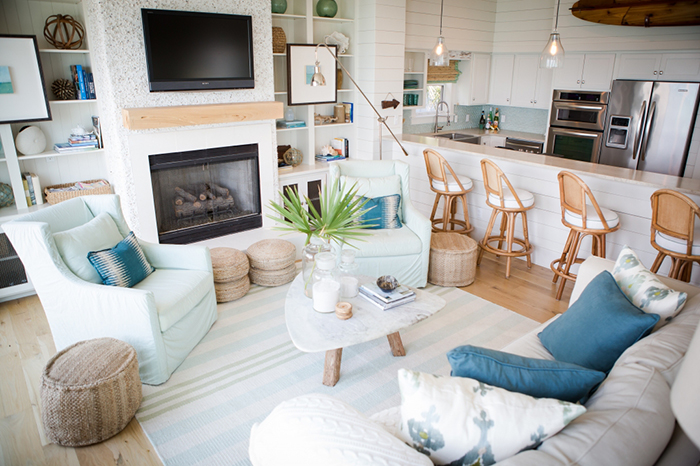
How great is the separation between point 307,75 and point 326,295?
311cm

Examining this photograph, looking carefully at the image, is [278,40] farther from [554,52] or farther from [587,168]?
[587,168]

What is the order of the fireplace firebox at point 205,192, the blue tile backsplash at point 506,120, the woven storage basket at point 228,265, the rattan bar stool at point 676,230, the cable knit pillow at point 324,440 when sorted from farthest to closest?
the blue tile backsplash at point 506,120 < the fireplace firebox at point 205,192 < the woven storage basket at point 228,265 < the rattan bar stool at point 676,230 < the cable knit pillow at point 324,440

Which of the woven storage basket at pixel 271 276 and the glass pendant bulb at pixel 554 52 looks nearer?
the glass pendant bulb at pixel 554 52

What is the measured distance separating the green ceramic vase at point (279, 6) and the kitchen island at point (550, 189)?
1.78 m

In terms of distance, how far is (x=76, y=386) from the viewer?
6.69 feet

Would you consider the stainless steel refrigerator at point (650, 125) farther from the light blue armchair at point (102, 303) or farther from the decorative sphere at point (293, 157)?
the light blue armchair at point (102, 303)

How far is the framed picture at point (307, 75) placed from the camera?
15.5 ft

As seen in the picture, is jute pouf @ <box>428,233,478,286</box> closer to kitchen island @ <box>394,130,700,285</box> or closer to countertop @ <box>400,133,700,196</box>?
kitchen island @ <box>394,130,700,285</box>

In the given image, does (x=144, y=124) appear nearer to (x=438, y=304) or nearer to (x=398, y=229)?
(x=398, y=229)

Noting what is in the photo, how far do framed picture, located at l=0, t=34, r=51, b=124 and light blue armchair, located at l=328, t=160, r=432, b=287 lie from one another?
86.2 inches

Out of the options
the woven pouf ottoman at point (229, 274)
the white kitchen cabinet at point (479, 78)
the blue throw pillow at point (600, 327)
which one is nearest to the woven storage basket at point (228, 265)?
the woven pouf ottoman at point (229, 274)

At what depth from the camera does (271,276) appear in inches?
144

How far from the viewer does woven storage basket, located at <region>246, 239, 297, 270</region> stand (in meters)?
3.61

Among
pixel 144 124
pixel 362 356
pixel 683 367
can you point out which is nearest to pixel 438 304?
pixel 362 356
